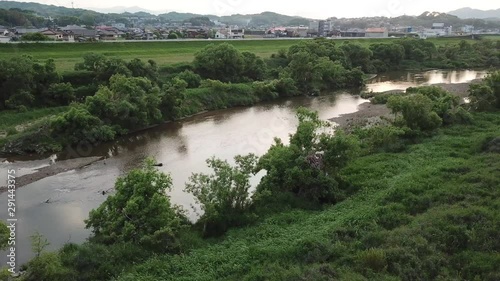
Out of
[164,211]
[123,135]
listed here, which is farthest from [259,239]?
[123,135]

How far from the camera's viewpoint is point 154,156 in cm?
2836

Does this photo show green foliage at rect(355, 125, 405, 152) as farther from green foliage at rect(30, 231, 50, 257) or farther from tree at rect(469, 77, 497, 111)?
green foliage at rect(30, 231, 50, 257)

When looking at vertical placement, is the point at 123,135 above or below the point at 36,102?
below

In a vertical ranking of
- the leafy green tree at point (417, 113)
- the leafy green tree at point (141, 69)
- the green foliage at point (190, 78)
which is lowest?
the leafy green tree at point (417, 113)

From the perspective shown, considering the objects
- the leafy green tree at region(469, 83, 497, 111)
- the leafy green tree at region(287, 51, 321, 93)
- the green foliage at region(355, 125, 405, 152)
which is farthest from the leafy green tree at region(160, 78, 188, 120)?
the leafy green tree at region(469, 83, 497, 111)

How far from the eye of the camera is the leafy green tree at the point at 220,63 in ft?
156

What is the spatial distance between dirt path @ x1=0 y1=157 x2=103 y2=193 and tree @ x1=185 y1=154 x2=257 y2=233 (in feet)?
37.2

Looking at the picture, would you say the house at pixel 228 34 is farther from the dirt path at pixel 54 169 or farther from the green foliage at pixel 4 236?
the green foliage at pixel 4 236

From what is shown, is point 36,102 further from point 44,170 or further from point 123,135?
point 44,170

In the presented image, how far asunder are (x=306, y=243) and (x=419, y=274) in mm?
3877

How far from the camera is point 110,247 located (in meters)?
15.0

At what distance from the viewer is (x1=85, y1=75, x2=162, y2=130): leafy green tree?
31266mm

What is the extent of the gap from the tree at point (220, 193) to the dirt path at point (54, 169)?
1135 centimetres

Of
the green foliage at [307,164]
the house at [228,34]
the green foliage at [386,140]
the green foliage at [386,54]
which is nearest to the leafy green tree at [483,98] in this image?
the green foliage at [386,140]
